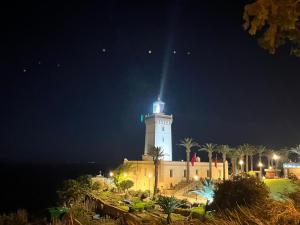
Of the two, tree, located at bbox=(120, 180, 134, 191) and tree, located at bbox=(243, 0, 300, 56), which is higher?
tree, located at bbox=(243, 0, 300, 56)

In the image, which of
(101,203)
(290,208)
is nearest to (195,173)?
(101,203)

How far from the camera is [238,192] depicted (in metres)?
23.0

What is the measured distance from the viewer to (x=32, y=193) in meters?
86.5

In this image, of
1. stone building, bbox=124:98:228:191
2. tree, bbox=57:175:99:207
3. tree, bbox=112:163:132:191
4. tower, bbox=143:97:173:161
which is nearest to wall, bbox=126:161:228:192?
stone building, bbox=124:98:228:191

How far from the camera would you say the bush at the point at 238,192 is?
2259cm

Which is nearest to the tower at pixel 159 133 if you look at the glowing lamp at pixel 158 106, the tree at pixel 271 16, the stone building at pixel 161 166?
the stone building at pixel 161 166

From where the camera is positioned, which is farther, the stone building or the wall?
the stone building

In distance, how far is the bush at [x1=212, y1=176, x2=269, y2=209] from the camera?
22.6 meters

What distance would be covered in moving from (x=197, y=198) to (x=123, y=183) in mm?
13481

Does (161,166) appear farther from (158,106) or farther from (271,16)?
(271,16)

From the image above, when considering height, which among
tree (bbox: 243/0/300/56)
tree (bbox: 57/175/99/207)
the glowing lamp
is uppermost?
the glowing lamp

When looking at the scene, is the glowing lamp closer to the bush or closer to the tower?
the tower

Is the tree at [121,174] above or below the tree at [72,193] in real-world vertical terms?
above

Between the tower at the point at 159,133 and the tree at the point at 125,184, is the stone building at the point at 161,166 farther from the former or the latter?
the tree at the point at 125,184
